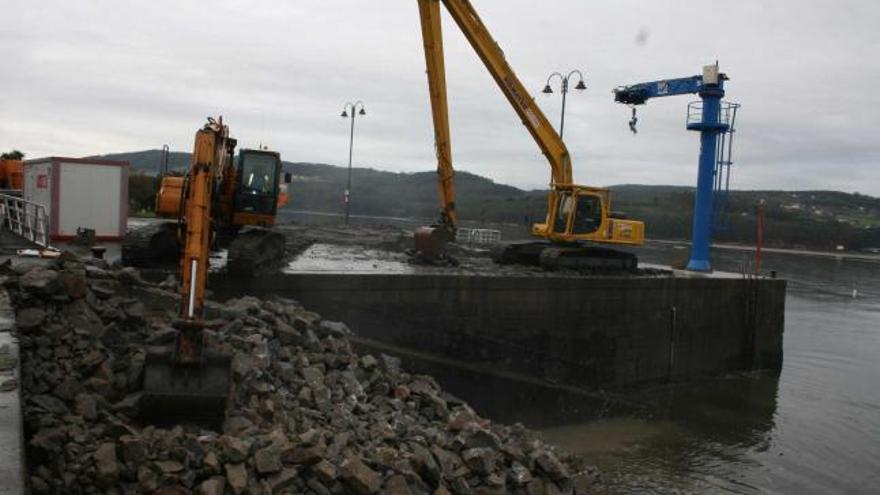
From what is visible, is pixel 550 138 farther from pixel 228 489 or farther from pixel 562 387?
pixel 228 489

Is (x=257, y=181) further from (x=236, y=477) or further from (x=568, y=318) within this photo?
(x=236, y=477)

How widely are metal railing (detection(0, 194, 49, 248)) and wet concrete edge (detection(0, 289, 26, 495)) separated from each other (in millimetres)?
7908

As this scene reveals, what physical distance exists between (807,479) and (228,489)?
11.5 meters

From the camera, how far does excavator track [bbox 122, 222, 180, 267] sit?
13930 millimetres

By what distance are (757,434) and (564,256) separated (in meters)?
6.29

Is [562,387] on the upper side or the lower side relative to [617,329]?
lower

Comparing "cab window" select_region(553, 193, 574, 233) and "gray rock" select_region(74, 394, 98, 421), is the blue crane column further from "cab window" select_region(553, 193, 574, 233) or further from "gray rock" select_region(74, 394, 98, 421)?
"gray rock" select_region(74, 394, 98, 421)

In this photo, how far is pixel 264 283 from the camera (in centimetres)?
1401

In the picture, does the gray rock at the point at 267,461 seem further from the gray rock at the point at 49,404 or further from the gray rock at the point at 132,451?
the gray rock at the point at 49,404

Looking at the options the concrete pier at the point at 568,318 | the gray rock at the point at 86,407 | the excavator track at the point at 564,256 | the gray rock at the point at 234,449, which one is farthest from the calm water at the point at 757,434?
the gray rock at the point at 86,407

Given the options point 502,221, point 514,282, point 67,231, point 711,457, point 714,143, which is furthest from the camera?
point 502,221

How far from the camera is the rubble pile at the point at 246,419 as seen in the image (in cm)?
652

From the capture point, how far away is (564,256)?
2014 centimetres

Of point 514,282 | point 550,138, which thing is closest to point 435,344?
point 514,282
